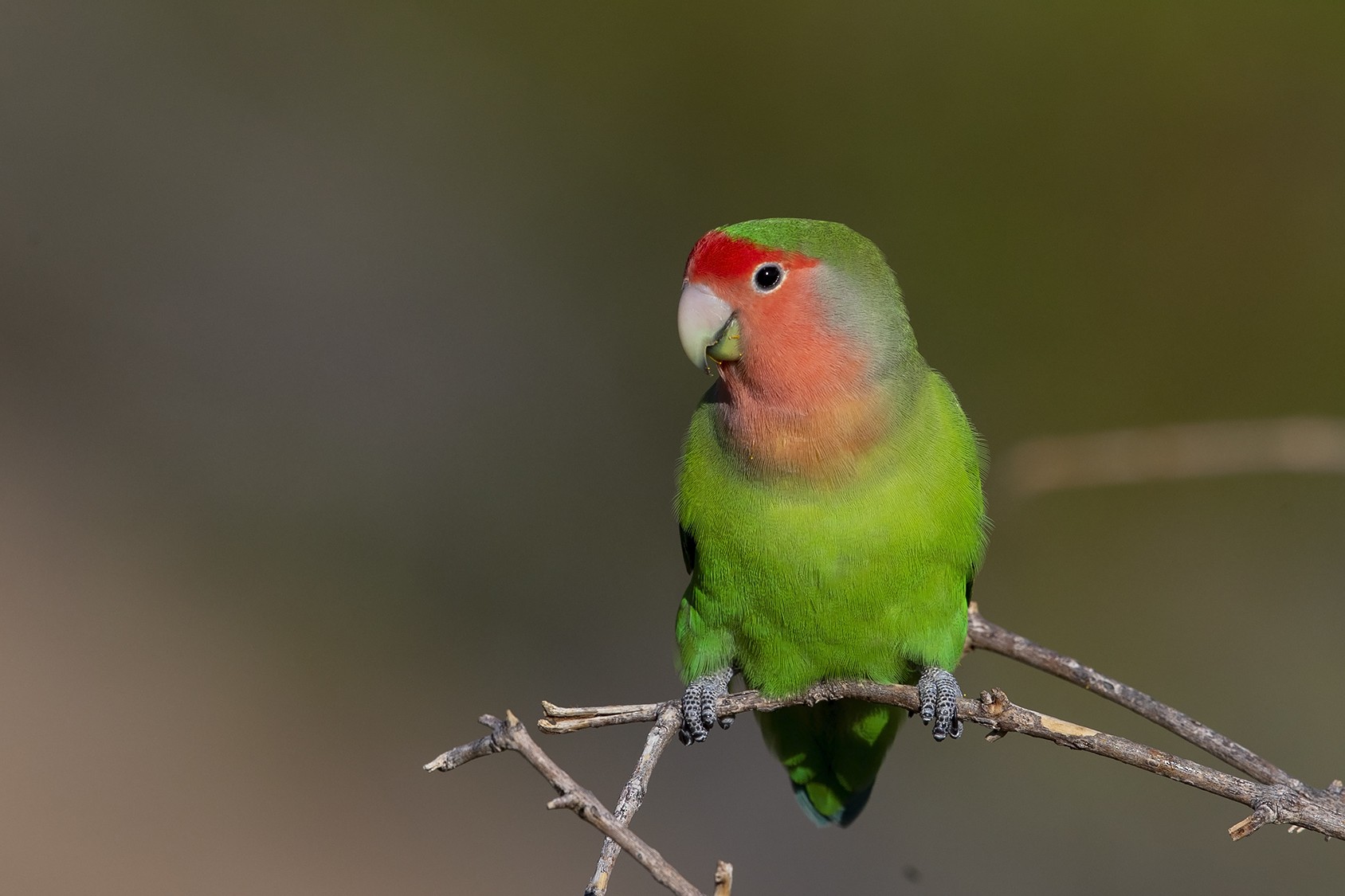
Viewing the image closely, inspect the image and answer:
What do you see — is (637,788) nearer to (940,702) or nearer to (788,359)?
(940,702)

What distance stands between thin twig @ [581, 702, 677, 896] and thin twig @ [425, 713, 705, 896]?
0.07 meters

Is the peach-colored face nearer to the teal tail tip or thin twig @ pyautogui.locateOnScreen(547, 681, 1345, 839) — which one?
thin twig @ pyautogui.locateOnScreen(547, 681, 1345, 839)

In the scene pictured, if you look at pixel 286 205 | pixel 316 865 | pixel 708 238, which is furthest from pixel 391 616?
pixel 708 238

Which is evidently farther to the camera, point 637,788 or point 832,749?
point 832,749

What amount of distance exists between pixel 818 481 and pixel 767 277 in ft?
1.98

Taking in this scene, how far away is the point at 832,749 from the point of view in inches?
160

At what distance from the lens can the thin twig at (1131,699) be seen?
2.91 m

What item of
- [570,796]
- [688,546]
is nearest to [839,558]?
[688,546]

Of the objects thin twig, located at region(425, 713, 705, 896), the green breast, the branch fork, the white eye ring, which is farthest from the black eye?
thin twig, located at region(425, 713, 705, 896)

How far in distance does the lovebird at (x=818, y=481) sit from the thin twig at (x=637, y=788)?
1.43 feet

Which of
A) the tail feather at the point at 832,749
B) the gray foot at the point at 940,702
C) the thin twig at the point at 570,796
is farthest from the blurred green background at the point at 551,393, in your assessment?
the thin twig at the point at 570,796

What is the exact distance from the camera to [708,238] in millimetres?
3330

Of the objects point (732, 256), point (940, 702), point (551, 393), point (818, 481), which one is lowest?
point (940, 702)

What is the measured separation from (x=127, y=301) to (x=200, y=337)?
0.64 m
